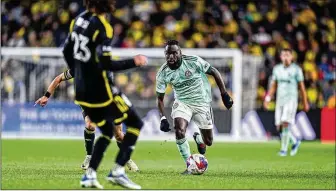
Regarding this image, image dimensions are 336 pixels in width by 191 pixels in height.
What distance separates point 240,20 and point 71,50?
22.1 metres

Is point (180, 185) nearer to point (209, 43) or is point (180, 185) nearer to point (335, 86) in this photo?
point (335, 86)

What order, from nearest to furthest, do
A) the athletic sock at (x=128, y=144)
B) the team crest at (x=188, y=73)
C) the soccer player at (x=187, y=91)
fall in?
the athletic sock at (x=128, y=144), the soccer player at (x=187, y=91), the team crest at (x=188, y=73)

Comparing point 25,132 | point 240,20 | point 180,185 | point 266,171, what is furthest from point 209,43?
point 180,185

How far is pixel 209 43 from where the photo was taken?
30.6 m

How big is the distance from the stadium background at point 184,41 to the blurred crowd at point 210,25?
0.04 m

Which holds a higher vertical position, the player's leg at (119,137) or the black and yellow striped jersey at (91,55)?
the black and yellow striped jersey at (91,55)

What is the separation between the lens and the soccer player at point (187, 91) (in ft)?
44.5

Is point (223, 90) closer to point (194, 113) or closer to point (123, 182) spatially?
point (194, 113)

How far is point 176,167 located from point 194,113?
1792 millimetres

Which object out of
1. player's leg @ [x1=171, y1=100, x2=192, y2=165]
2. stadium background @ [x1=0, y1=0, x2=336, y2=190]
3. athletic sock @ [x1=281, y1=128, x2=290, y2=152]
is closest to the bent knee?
stadium background @ [x1=0, y1=0, x2=336, y2=190]

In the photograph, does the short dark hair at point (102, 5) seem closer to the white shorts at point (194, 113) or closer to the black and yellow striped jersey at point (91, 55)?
the black and yellow striped jersey at point (91, 55)

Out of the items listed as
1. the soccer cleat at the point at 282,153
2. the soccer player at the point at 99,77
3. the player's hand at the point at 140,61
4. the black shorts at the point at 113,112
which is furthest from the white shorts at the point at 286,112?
the player's hand at the point at 140,61

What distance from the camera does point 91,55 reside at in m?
10.3

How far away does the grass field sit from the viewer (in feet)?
38.6
